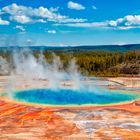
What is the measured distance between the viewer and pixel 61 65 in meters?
56.2

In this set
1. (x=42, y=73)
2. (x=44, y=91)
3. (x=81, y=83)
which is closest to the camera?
(x=44, y=91)

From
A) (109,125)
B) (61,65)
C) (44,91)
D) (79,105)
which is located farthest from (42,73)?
(109,125)

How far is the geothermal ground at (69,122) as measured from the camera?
59.5ft

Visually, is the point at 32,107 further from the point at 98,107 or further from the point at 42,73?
the point at 42,73

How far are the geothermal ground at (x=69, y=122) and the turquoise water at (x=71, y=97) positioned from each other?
203 centimetres

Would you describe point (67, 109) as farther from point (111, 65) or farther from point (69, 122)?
point (111, 65)

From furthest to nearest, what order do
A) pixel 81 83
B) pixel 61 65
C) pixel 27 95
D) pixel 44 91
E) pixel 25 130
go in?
pixel 61 65
pixel 81 83
pixel 44 91
pixel 27 95
pixel 25 130

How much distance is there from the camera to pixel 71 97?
31031 millimetres

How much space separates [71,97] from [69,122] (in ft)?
33.6

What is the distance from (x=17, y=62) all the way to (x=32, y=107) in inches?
1321

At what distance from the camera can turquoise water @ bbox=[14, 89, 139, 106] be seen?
28.4 metres

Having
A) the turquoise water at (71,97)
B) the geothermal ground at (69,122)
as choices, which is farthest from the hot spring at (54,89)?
the geothermal ground at (69,122)

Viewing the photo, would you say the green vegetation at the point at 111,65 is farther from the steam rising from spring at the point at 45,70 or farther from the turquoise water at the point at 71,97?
the turquoise water at the point at 71,97

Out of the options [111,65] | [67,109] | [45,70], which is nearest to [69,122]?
[67,109]
